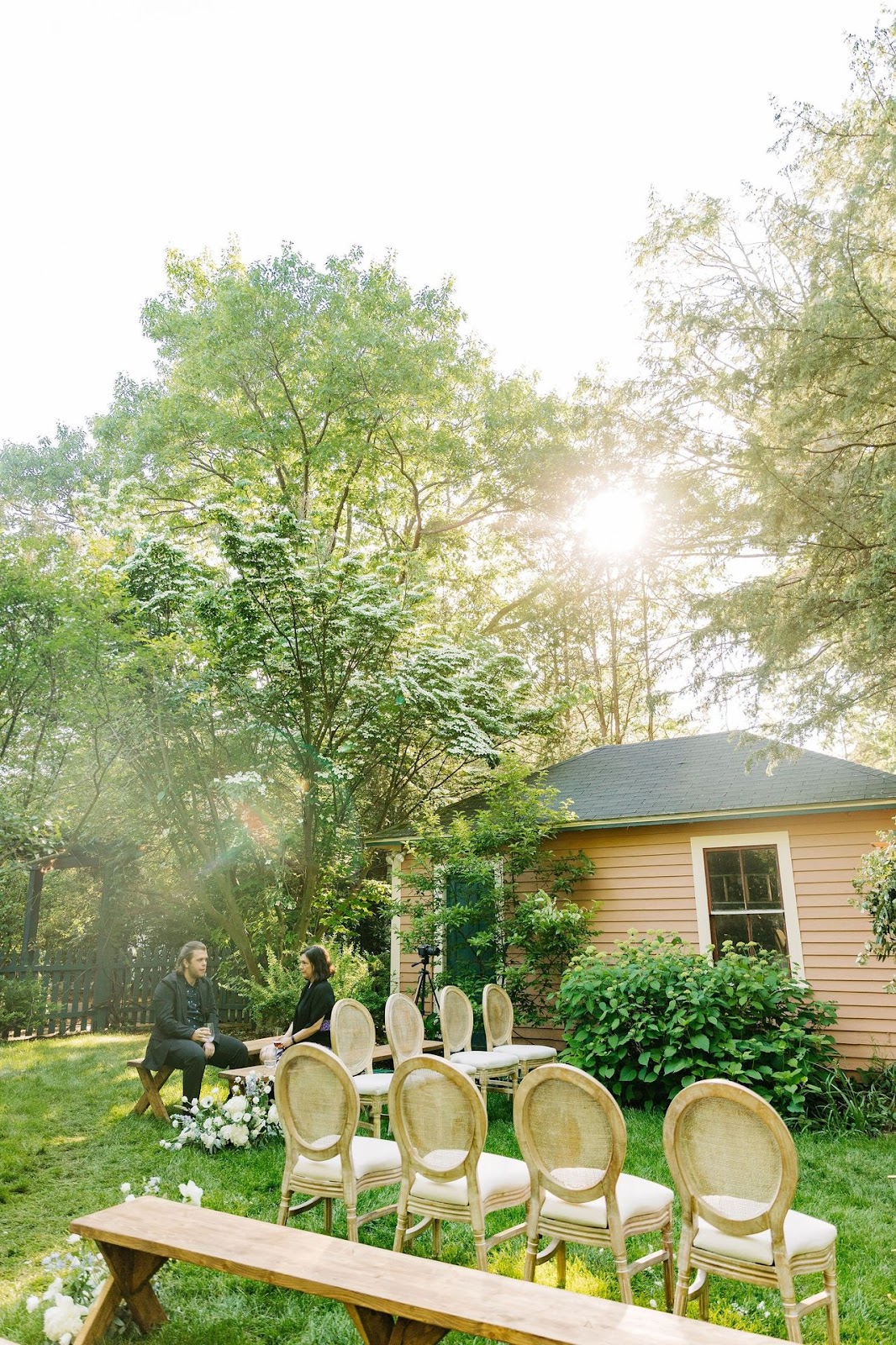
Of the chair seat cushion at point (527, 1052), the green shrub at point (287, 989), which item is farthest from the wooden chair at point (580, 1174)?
the green shrub at point (287, 989)

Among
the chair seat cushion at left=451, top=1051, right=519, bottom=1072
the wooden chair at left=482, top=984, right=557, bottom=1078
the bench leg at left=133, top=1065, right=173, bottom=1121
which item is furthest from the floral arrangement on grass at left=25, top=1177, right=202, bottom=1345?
the wooden chair at left=482, top=984, right=557, bottom=1078

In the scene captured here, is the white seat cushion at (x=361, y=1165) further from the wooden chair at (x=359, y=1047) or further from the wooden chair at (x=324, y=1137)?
the wooden chair at (x=359, y=1047)

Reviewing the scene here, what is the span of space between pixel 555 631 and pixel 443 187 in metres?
10.6

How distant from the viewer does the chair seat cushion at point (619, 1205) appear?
10.2 ft

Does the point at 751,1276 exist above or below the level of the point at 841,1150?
above

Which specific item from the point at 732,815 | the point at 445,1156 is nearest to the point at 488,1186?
the point at 445,1156

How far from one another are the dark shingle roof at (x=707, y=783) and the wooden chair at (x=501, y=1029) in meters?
2.80

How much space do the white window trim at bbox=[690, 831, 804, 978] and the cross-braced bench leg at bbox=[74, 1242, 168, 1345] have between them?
6.50m

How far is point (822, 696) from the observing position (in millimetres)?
7543

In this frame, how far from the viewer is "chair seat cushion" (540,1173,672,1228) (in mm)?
3096

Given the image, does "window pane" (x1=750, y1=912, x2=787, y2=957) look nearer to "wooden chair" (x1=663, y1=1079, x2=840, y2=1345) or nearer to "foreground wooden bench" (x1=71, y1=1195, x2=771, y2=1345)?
"wooden chair" (x1=663, y1=1079, x2=840, y2=1345)

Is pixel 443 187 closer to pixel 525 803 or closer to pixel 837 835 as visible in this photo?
pixel 525 803

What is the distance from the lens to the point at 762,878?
28.8 ft

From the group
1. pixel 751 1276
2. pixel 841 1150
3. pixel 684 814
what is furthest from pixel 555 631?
pixel 751 1276
